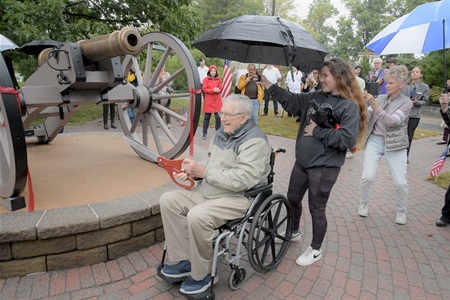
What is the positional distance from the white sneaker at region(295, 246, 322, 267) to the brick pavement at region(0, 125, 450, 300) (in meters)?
0.04

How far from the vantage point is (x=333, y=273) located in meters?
2.55

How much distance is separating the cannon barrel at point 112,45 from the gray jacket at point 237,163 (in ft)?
3.28

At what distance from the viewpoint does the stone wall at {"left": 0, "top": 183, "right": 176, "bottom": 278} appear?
224 cm

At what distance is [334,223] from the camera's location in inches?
135

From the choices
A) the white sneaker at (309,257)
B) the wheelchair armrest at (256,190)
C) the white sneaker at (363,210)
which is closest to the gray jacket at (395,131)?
the white sneaker at (363,210)

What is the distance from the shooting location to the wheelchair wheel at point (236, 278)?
2223 mm

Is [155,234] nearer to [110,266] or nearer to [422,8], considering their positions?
[110,266]

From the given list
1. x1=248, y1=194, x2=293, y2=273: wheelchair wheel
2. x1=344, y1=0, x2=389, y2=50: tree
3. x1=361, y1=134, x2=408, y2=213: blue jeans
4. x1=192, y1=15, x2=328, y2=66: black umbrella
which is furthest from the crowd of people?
x1=344, y1=0, x2=389, y2=50: tree

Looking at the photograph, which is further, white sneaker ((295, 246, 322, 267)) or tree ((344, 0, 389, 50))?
tree ((344, 0, 389, 50))

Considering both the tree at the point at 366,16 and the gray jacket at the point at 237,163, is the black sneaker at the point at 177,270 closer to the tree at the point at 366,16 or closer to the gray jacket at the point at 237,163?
the gray jacket at the point at 237,163

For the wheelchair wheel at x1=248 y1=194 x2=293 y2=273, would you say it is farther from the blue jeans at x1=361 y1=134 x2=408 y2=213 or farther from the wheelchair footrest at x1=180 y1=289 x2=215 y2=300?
Answer: the blue jeans at x1=361 y1=134 x2=408 y2=213

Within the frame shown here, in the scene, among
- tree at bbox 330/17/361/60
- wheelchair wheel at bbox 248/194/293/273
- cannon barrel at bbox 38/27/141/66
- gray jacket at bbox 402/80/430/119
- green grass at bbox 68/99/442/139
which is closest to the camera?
wheelchair wheel at bbox 248/194/293/273

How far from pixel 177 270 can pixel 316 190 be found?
4.14 feet

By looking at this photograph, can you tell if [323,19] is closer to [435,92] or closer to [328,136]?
[435,92]
